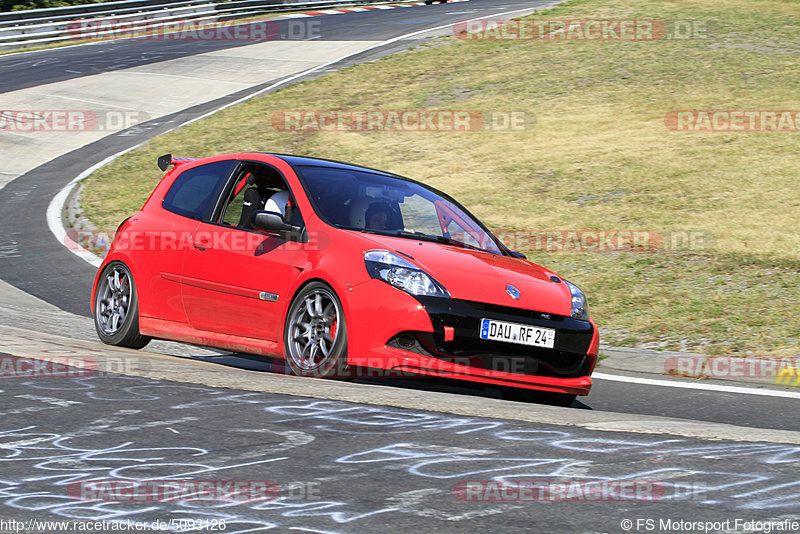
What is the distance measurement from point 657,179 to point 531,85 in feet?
25.6

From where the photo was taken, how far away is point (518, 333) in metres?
6.21

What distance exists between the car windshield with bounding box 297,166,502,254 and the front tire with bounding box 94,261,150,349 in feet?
5.84

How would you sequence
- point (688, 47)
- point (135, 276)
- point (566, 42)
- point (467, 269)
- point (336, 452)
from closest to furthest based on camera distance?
1. point (336, 452)
2. point (467, 269)
3. point (135, 276)
4. point (688, 47)
5. point (566, 42)

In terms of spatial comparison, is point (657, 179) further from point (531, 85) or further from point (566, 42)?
point (566, 42)

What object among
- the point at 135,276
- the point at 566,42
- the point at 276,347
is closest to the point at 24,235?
the point at 135,276

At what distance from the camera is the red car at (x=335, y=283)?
20.1ft

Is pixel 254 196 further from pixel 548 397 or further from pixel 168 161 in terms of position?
pixel 548 397

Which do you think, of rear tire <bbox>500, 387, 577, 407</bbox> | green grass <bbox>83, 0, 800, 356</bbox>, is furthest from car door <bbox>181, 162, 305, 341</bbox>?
green grass <bbox>83, 0, 800, 356</bbox>

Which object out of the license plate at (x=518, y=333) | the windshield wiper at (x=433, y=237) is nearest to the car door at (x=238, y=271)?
the windshield wiper at (x=433, y=237)

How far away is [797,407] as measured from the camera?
6.67 metres

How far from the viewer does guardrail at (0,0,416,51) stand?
3391 centimetres

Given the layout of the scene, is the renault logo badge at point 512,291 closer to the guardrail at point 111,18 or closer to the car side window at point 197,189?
the car side window at point 197,189

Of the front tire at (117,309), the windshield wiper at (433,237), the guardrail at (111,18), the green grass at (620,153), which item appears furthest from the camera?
the guardrail at (111,18)

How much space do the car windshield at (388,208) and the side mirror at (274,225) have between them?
8.6 inches
